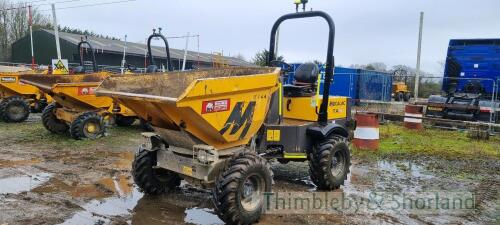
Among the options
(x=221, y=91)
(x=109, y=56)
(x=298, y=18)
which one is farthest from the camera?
(x=109, y=56)

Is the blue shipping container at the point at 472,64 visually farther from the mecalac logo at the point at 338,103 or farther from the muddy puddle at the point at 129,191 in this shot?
the mecalac logo at the point at 338,103

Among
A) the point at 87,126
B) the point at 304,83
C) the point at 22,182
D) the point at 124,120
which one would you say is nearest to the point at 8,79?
the point at 124,120

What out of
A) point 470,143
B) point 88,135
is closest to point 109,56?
point 88,135

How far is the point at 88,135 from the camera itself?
10.2 m

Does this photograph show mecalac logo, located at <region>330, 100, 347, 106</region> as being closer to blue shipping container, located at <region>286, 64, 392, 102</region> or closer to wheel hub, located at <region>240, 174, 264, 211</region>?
wheel hub, located at <region>240, 174, 264, 211</region>

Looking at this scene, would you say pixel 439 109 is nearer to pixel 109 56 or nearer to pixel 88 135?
pixel 88 135

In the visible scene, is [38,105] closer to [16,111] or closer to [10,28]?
[16,111]

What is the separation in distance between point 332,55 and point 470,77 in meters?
12.9

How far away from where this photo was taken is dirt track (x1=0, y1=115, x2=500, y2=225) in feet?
16.8

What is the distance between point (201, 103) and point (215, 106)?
205 mm

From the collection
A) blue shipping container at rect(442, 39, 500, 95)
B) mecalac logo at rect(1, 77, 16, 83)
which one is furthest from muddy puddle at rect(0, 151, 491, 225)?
blue shipping container at rect(442, 39, 500, 95)

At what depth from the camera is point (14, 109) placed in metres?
13.0

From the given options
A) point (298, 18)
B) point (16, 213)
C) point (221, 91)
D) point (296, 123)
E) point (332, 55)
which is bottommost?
point (16, 213)

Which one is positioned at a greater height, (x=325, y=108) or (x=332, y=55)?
(x=332, y=55)
